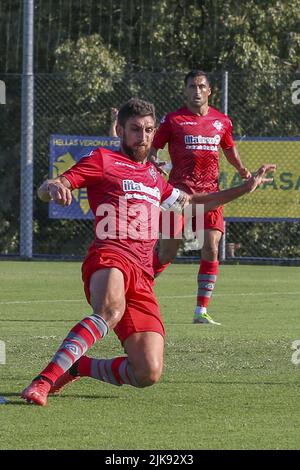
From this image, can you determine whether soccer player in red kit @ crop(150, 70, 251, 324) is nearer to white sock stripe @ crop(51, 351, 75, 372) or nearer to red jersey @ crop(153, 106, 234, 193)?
red jersey @ crop(153, 106, 234, 193)

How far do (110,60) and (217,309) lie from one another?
11965 millimetres

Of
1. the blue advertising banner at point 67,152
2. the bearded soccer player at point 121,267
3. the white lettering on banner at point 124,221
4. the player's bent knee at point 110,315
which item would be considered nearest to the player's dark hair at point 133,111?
the bearded soccer player at point 121,267

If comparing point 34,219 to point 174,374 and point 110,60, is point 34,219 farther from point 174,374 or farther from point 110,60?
point 174,374

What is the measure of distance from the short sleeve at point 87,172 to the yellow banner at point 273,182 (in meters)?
13.4

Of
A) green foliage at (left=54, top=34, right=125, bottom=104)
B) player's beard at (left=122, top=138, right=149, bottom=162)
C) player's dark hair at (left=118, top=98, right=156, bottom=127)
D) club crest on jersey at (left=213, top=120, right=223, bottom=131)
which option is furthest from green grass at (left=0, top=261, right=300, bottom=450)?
green foliage at (left=54, top=34, right=125, bottom=104)

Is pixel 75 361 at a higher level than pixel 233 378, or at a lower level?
higher

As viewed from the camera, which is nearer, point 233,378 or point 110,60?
point 233,378

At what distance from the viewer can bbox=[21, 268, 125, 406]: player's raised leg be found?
287 inches

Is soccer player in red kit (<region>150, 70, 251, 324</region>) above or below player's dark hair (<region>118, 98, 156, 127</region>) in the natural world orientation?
below

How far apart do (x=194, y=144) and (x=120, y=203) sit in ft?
18.9

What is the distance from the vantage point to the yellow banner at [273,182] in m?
21.1

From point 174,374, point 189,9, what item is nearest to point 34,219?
point 189,9

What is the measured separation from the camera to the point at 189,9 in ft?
→ 86.0
